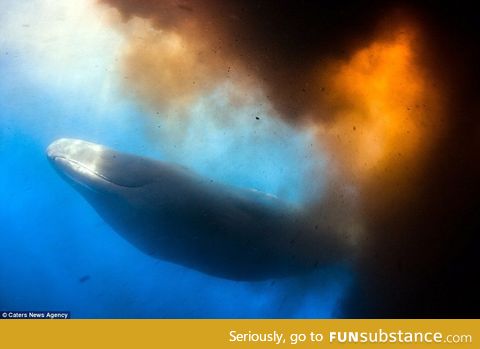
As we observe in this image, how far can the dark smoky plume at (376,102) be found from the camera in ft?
13.3

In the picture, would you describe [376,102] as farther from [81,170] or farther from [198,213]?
[81,170]

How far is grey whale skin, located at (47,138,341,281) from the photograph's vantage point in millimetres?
4234

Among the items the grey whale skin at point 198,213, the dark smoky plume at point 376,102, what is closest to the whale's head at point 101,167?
the grey whale skin at point 198,213

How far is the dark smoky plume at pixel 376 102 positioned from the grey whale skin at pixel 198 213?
17.4 inches

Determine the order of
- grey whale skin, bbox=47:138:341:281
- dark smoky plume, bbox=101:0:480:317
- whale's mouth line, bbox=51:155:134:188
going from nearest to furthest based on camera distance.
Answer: dark smoky plume, bbox=101:0:480:317 < grey whale skin, bbox=47:138:341:281 < whale's mouth line, bbox=51:155:134:188

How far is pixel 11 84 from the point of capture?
6496 millimetres

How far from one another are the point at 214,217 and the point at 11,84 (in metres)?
5.02

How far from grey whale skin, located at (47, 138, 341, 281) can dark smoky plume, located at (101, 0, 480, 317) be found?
1.45ft

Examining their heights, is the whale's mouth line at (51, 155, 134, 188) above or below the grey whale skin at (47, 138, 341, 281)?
above

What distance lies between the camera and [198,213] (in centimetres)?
422

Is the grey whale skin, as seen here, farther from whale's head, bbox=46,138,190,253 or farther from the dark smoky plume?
the dark smoky plume

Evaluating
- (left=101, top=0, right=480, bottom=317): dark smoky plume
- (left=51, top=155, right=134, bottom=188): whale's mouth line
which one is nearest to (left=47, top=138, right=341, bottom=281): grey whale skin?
(left=51, top=155, right=134, bottom=188): whale's mouth line

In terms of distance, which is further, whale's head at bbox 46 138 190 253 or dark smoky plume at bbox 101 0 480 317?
whale's head at bbox 46 138 190 253
